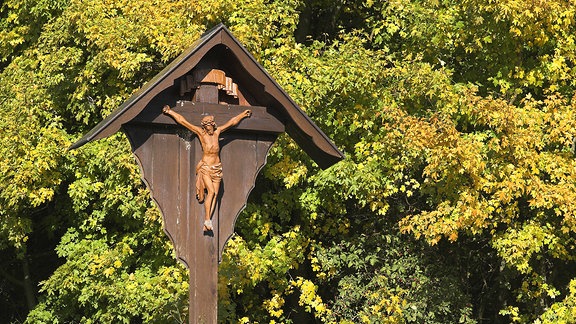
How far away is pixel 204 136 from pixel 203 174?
0.84ft

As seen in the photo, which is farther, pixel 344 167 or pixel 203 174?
pixel 344 167

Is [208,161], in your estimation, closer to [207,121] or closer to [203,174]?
[203,174]

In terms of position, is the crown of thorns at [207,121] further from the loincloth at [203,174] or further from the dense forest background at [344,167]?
the dense forest background at [344,167]

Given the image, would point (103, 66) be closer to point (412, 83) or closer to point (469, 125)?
point (412, 83)

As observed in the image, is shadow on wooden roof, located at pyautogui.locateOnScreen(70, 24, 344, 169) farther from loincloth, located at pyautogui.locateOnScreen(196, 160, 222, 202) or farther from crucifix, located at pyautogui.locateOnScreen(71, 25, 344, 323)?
loincloth, located at pyautogui.locateOnScreen(196, 160, 222, 202)

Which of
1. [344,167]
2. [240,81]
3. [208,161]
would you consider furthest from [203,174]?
[344,167]

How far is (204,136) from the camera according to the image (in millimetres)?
7008

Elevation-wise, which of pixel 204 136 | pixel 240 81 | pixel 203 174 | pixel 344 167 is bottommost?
pixel 203 174

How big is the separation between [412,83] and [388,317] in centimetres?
281

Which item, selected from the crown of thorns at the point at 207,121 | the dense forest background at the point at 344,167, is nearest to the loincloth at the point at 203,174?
the crown of thorns at the point at 207,121

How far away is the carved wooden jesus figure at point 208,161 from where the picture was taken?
6.90 m

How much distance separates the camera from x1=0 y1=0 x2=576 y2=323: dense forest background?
12109 millimetres

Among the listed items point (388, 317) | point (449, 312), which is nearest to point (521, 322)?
point (449, 312)

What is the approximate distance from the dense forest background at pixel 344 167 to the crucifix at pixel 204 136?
4835 millimetres
